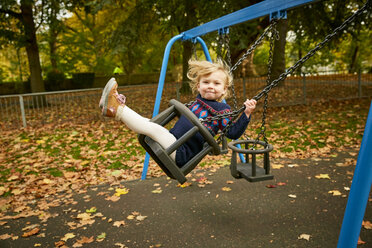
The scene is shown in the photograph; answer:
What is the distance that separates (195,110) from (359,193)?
161cm

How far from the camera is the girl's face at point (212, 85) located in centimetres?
286

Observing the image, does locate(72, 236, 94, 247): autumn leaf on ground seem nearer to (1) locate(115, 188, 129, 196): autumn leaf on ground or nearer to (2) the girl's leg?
(1) locate(115, 188, 129, 196): autumn leaf on ground

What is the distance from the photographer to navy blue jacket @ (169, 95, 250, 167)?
2.52 metres

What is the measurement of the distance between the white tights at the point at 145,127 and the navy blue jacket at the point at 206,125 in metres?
0.16

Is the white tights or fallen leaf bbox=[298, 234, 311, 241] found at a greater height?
the white tights

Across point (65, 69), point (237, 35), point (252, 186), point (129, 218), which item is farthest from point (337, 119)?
point (65, 69)

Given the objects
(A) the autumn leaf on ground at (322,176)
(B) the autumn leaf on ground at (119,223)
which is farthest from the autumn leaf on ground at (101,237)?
(A) the autumn leaf on ground at (322,176)

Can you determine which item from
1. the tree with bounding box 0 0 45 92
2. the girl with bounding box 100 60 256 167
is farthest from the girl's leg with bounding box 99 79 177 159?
the tree with bounding box 0 0 45 92

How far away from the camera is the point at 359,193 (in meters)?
1.70

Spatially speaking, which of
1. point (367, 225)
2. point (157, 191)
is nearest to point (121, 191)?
point (157, 191)

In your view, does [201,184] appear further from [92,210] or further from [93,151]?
[93,151]

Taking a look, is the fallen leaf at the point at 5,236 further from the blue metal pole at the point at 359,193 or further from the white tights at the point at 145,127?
the blue metal pole at the point at 359,193

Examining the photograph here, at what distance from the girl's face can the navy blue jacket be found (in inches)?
2.7

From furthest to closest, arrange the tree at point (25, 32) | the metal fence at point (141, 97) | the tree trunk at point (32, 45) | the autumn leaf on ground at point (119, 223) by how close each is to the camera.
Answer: the tree trunk at point (32, 45), the tree at point (25, 32), the metal fence at point (141, 97), the autumn leaf on ground at point (119, 223)
